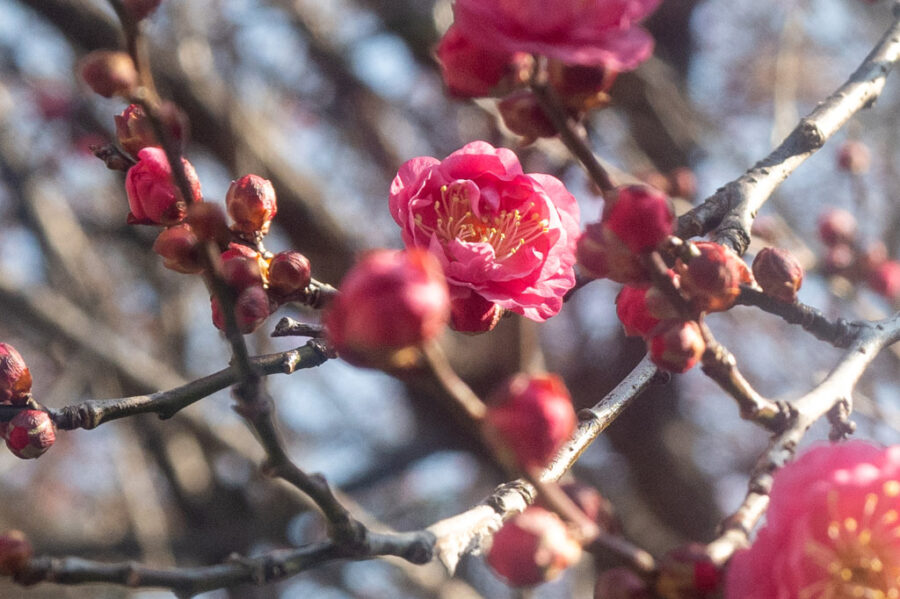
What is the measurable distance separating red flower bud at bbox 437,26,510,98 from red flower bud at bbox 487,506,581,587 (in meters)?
0.42

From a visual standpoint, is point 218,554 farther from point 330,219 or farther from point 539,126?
point 539,126

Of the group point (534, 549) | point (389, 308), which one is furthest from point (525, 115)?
point (534, 549)

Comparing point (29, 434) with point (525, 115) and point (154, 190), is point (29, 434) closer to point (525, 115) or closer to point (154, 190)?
point (154, 190)

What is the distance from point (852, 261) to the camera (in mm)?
2633

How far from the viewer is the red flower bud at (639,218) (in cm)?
78

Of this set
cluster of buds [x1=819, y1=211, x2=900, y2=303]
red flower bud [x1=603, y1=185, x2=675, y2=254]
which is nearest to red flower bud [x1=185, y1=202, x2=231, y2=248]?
red flower bud [x1=603, y1=185, x2=675, y2=254]

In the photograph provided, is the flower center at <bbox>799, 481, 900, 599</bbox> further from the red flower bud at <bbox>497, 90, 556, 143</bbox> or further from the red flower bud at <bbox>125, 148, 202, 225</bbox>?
the red flower bud at <bbox>125, 148, 202, 225</bbox>

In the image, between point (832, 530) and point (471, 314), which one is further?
point (471, 314)

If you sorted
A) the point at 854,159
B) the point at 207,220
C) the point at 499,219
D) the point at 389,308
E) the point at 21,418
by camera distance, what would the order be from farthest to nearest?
the point at 854,159, the point at 499,219, the point at 21,418, the point at 207,220, the point at 389,308

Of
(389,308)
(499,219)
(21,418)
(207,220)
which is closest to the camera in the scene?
(389,308)

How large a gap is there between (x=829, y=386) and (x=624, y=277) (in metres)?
0.42

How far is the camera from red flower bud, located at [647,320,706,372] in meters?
0.86

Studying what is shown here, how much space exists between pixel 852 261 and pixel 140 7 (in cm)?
250

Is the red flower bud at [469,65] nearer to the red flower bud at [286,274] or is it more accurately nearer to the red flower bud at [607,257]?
the red flower bud at [607,257]
